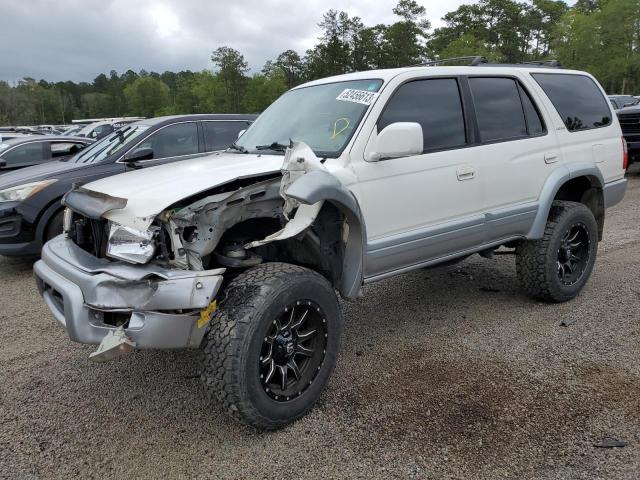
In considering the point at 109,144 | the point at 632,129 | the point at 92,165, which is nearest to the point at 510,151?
the point at 92,165

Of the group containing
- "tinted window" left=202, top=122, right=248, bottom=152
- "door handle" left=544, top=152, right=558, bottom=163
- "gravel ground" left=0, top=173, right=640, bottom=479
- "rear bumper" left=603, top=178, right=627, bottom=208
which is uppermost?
"tinted window" left=202, top=122, right=248, bottom=152

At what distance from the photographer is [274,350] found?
9.35 ft

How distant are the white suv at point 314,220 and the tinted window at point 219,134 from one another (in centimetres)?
331

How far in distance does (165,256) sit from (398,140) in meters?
1.50

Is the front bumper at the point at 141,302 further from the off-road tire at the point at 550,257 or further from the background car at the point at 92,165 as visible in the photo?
the background car at the point at 92,165

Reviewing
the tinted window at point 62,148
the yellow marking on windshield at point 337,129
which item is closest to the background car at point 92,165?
the tinted window at point 62,148

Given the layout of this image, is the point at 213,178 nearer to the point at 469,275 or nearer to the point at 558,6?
the point at 469,275

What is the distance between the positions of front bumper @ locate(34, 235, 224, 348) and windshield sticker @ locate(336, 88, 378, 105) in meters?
1.57

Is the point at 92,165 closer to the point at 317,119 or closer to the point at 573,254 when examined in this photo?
the point at 317,119

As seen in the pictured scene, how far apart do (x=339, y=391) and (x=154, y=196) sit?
1.63m

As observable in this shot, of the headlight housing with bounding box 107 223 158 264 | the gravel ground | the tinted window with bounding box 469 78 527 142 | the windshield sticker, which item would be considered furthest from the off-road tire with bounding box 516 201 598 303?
the headlight housing with bounding box 107 223 158 264

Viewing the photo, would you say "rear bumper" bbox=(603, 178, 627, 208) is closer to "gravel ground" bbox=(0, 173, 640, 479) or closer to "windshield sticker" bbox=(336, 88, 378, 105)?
"gravel ground" bbox=(0, 173, 640, 479)

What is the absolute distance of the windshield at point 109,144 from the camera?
6736 millimetres

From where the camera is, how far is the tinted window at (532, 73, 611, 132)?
4.55 meters
